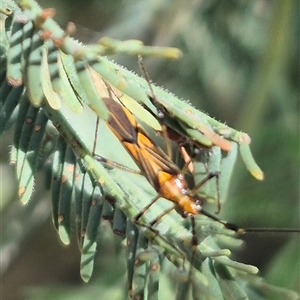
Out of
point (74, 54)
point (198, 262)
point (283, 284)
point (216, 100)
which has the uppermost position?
point (74, 54)

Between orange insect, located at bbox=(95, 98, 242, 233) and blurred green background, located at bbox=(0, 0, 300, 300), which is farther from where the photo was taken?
blurred green background, located at bbox=(0, 0, 300, 300)

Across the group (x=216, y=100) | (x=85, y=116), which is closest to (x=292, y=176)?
(x=216, y=100)

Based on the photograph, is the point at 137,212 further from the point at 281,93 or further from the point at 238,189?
the point at 281,93

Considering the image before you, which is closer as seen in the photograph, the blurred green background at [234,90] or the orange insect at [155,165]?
the orange insect at [155,165]

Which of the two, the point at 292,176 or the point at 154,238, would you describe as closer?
the point at 154,238

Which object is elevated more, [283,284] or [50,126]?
[50,126]

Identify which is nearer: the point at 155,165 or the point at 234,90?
the point at 155,165

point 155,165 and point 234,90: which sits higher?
point 155,165

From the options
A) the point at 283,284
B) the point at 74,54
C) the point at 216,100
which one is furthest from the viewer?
the point at 216,100
